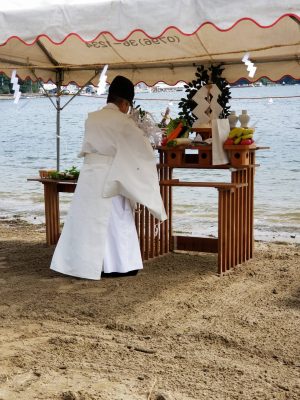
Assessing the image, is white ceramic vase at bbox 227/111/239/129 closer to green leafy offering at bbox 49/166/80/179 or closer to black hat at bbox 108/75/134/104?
black hat at bbox 108/75/134/104

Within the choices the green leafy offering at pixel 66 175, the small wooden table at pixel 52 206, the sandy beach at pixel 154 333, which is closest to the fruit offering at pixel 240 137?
the sandy beach at pixel 154 333

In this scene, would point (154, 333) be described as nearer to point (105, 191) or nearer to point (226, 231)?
point (105, 191)

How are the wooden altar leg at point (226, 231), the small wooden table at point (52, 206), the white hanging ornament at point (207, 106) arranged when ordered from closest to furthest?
the wooden altar leg at point (226, 231)
the white hanging ornament at point (207, 106)
the small wooden table at point (52, 206)

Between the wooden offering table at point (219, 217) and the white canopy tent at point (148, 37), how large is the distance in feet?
3.63

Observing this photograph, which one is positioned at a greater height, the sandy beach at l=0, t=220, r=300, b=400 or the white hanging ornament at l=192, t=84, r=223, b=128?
the white hanging ornament at l=192, t=84, r=223, b=128

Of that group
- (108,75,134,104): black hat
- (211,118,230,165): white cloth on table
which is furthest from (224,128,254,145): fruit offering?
(108,75,134,104): black hat

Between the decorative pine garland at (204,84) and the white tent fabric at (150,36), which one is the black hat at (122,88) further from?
the decorative pine garland at (204,84)

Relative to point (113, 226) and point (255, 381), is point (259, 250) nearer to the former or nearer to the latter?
point (113, 226)

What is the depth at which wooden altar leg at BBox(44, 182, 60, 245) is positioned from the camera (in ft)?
25.8

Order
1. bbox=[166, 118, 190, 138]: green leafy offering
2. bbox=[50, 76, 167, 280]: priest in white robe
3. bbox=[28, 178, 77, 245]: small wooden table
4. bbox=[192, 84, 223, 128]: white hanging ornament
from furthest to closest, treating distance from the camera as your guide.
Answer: bbox=[28, 178, 77, 245]: small wooden table
bbox=[192, 84, 223, 128]: white hanging ornament
bbox=[166, 118, 190, 138]: green leafy offering
bbox=[50, 76, 167, 280]: priest in white robe

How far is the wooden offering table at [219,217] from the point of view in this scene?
6320 mm

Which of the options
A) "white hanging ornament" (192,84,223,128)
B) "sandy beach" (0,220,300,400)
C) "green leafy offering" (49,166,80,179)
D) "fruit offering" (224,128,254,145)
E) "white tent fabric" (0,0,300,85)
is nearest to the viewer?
"sandy beach" (0,220,300,400)

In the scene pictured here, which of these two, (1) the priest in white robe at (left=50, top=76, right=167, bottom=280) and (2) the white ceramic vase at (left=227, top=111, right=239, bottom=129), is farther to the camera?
(2) the white ceramic vase at (left=227, top=111, right=239, bottom=129)

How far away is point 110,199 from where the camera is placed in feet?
19.6
